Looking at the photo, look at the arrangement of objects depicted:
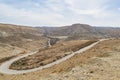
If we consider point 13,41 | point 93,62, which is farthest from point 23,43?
point 93,62

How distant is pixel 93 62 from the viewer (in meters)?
32.0

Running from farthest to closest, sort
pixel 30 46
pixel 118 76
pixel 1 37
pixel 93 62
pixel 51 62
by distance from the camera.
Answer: pixel 1 37
pixel 30 46
pixel 51 62
pixel 93 62
pixel 118 76

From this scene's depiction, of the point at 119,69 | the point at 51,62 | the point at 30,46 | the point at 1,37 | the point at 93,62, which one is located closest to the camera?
the point at 119,69

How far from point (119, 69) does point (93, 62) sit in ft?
18.1

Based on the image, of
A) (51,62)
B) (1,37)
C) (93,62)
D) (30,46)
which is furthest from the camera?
(1,37)

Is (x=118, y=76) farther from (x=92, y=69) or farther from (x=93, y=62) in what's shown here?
(x=93, y=62)

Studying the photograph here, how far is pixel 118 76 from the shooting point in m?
23.4

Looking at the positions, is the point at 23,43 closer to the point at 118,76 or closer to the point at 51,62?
the point at 51,62

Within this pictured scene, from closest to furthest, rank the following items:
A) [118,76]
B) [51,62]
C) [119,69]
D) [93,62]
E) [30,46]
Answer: [118,76]
[119,69]
[93,62]
[51,62]
[30,46]

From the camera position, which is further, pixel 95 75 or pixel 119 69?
pixel 119 69

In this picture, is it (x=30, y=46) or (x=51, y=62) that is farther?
(x=30, y=46)

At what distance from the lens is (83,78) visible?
23656mm

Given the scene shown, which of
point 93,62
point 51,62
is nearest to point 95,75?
point 93,62

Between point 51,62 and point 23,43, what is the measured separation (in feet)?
365
